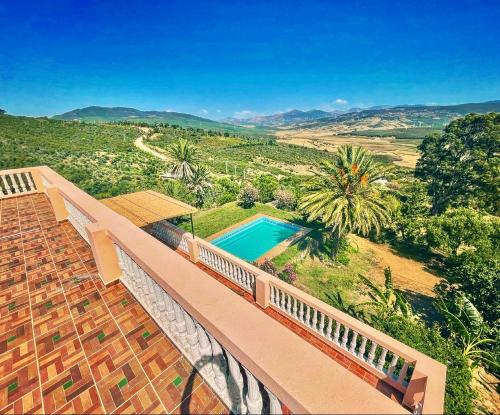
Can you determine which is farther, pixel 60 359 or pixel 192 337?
pixel 60 359

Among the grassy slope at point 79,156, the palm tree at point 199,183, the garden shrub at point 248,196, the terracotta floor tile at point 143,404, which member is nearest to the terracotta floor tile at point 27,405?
the terracotta floor tile at point 143,404

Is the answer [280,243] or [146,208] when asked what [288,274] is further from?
[146,208]

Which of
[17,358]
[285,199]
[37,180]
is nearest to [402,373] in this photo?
[17,358]

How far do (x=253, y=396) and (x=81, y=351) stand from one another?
258 centimetres

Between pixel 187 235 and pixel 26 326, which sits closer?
pixel 26 326

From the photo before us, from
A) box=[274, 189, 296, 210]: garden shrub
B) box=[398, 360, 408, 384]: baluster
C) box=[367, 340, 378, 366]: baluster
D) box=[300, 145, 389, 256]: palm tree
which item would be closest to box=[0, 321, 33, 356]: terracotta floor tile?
box=[367, 340, 378, 366]: baluster

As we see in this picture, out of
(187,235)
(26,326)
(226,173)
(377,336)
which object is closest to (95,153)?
(226,173)

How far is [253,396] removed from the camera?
79.3 inches

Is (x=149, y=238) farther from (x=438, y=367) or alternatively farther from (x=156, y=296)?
(x=438, y=367)

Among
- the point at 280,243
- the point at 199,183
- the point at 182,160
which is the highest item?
the point at 182,160

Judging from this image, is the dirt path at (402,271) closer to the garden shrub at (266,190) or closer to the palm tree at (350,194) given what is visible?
the palm tree at (350,194)

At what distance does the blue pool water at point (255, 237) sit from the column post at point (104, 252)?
41.9ft

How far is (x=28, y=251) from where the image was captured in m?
5.79

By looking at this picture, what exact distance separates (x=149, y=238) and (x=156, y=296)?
3.23 feet
